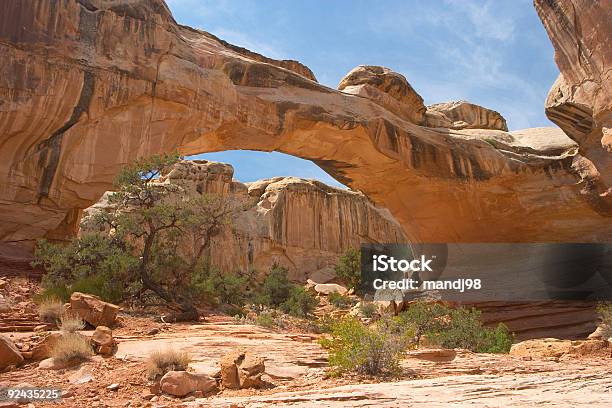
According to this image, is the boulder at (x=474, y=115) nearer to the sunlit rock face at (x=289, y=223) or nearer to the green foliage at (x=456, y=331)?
the green foliage at (x=456, y=331)

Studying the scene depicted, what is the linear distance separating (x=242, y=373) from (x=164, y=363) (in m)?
0.91

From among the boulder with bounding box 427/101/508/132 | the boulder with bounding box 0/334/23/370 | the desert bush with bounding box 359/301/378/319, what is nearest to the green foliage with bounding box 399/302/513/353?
the desert bush with bounding box 359/301/378/319

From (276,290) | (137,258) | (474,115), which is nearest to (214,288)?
(137,258)

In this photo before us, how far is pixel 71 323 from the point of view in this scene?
7809mm

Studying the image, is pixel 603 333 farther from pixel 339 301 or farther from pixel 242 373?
pixel 339 301

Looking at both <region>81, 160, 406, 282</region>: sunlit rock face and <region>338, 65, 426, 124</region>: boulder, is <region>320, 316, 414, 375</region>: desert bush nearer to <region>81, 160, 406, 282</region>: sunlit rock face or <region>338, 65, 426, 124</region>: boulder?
<region>338, 65, 426, 124</region>: boulder

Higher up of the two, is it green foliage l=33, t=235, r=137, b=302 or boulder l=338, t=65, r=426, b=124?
boulder l=338, t=65, r=426, b=124

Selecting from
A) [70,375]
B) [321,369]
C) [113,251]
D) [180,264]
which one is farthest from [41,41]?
[321,369]

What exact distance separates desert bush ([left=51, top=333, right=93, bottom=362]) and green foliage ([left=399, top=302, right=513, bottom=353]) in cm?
699

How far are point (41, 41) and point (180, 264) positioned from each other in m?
6.29

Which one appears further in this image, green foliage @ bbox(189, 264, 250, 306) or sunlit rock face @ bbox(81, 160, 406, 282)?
sunlit rock face @ bbox(81, 160, 406, 282)

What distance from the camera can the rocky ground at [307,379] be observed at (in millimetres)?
5004

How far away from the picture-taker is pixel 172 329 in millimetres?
9969

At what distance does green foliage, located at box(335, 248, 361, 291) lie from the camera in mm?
31172
